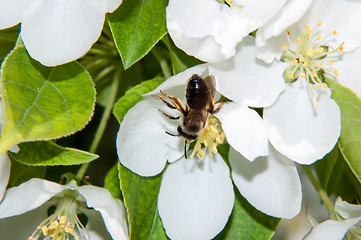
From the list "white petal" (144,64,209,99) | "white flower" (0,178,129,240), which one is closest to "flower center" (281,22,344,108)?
"white petal" (144,64,209,99)

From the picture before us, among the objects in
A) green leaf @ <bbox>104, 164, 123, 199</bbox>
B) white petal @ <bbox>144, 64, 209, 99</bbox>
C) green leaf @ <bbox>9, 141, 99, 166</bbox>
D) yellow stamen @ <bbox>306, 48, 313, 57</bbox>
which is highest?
white petal @ <bbox>144, 64, 209, 99</bbox>

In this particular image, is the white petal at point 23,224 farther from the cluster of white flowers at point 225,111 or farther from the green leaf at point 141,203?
the green leaf at point 141,203

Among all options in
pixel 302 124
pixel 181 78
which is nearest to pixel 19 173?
pixel 181 78

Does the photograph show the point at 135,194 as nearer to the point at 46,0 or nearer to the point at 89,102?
the point at 89,102

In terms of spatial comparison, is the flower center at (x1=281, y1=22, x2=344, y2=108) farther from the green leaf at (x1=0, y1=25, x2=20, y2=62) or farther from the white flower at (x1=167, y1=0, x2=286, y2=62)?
the green leaf at (x1=0, y1=25, x2=20, y2=62)

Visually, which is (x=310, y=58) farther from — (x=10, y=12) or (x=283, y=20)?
(x=10, y=12)

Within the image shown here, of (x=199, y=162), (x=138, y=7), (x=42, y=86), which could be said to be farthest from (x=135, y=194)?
(x=138, y=7)
